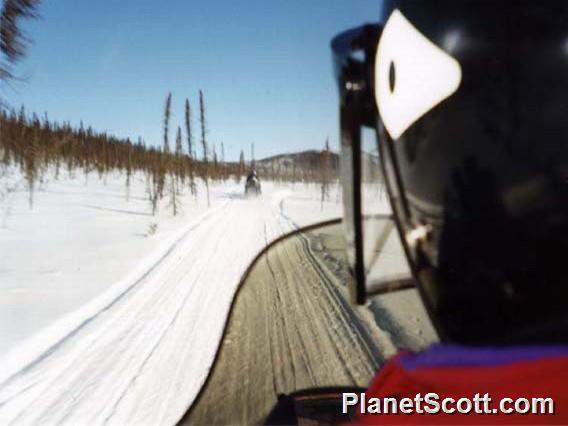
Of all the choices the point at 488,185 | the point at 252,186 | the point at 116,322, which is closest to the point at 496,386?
the point at 488,185

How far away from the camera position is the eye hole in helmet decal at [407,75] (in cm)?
63

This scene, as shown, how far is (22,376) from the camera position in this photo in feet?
12.1

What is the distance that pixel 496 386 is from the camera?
513 mm

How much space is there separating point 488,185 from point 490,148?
1.8 inches

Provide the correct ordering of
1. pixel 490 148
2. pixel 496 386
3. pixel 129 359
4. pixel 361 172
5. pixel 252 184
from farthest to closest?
pixel 252 184
pixel 129 359
pixel 361 172
pixel 490 148
pixel 496 386

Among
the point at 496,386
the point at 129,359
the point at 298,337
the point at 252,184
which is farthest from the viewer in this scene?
the point at 252,184

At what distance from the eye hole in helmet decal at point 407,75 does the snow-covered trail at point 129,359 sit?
1.06 metres

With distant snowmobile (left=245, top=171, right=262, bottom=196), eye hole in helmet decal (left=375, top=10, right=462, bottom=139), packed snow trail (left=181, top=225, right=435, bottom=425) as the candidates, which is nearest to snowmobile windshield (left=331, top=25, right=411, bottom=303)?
eye hole in helmet decal (left=375, top=10, right=462, bottom=139)

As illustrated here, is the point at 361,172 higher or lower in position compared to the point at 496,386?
higher

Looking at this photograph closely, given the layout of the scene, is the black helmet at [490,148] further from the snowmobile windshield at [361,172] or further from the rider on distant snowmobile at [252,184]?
the rider on distant snowmobile at [252,184]

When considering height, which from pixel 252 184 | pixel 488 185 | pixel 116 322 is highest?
pixel 252 184

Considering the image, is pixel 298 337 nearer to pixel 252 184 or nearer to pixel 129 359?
pixel 129 359

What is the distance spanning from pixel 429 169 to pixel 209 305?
16.3ft

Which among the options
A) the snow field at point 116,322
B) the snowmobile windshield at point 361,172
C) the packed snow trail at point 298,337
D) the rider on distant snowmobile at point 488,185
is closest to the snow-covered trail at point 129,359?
the snow field at point 116,322
